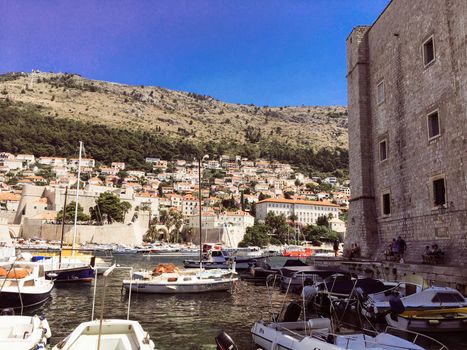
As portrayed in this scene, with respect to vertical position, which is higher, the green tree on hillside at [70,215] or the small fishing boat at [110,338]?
the green tree on hillside at [70,215]

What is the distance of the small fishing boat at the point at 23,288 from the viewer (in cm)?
1271

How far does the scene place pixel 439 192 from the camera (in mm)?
15273

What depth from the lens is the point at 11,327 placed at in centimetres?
778

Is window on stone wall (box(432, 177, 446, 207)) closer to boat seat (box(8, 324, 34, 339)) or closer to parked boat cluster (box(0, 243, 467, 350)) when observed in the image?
parked boat cluster (box(0, 243, 467, 350))

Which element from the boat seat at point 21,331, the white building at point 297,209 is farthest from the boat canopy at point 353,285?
the white building at point 297,209

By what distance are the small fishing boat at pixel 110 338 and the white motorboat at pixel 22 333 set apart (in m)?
0.72

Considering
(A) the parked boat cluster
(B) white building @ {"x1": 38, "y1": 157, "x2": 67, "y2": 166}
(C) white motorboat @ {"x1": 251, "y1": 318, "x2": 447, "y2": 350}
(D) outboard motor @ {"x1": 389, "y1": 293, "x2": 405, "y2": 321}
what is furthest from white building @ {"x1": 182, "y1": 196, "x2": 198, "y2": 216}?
(C) white motorboat @ {"x1": 251, "y1": 318, "x2": 447, "y2": 350}

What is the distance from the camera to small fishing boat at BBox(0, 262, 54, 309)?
12711 mm

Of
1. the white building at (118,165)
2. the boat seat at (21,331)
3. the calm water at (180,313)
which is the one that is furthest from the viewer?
the white building at (118,165)

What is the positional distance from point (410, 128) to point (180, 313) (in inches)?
472

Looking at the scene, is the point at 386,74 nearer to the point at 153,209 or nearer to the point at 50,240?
the point at 50,240

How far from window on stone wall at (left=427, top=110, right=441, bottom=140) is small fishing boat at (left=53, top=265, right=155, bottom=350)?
13305mm

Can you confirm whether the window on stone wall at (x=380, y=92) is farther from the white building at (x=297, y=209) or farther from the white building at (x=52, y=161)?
the white building at (x=52, y=161)

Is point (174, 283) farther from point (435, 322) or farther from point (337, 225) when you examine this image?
point (337, 225)
